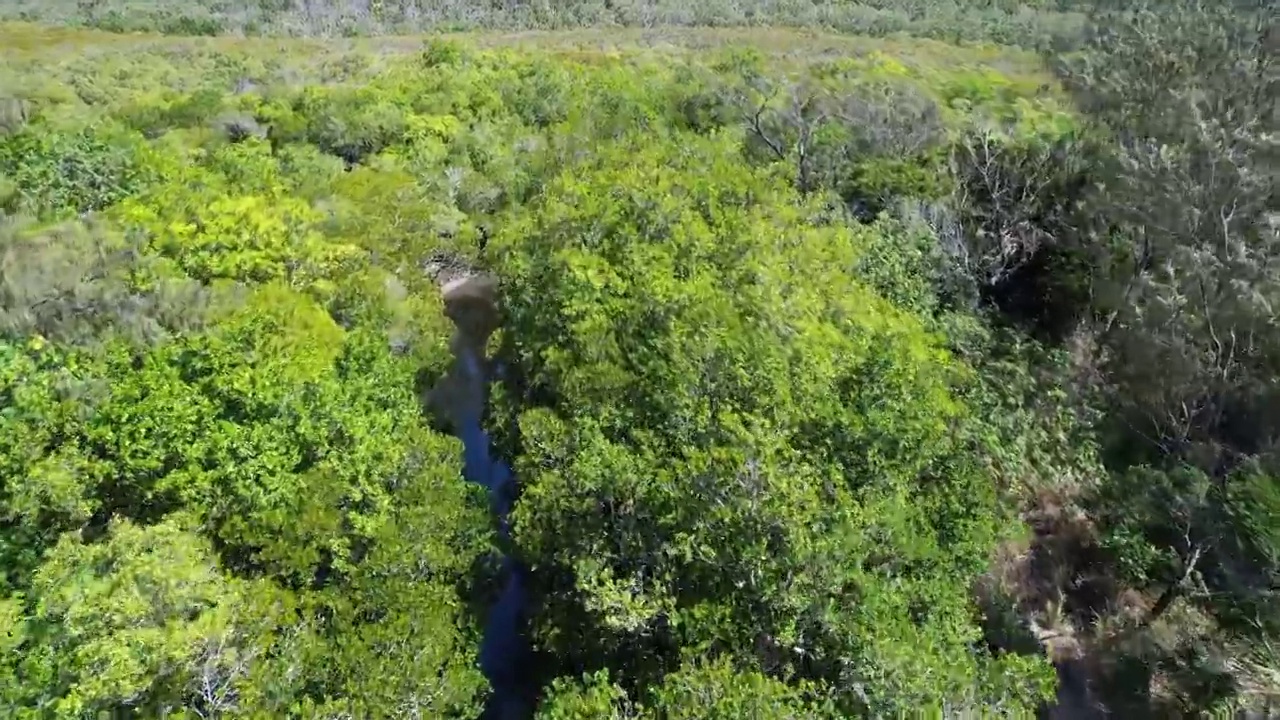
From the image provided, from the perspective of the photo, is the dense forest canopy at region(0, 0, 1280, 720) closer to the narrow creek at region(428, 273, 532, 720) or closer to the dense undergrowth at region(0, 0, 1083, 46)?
the narrow creek at region(428, 273, 532, 720)

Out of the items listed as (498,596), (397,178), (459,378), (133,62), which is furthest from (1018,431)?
(133,62)

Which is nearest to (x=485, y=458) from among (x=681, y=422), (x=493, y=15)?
(x=681, y=422)

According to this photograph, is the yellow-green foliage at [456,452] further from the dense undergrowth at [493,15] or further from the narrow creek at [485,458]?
the dense undergrowth at [493,15]

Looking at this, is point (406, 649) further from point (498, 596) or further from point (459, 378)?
point (459, 378)

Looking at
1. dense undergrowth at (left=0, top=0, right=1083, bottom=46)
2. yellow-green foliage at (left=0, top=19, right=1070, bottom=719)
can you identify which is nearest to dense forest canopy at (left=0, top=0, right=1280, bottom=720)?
yellow-green foliage at (left=0, top=19, right=1070, bottom=719)

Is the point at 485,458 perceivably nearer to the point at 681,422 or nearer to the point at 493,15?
the point at 681,422

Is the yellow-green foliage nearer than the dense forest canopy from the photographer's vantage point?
Yes
